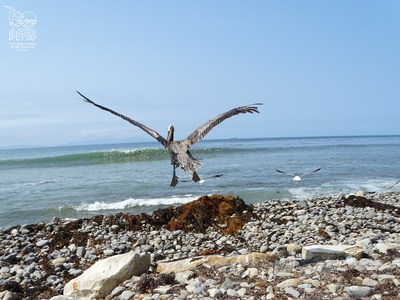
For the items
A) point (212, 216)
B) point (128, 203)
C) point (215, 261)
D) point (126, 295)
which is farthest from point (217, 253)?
point (128, 203)

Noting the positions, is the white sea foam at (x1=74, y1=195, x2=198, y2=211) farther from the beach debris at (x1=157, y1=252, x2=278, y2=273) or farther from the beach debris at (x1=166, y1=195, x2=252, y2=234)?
the beach debris at (x1=157, y1=252, x2=278, y2=273)

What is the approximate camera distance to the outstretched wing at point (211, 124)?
7945 millimetres

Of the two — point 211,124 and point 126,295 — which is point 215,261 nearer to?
point 126,295

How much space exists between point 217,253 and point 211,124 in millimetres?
2436

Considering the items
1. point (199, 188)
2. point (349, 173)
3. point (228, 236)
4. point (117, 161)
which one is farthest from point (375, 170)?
point (117, 161)

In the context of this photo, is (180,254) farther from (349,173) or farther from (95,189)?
(349,173)

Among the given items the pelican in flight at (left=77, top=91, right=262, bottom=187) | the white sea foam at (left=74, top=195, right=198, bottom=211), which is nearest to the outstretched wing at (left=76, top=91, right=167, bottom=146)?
the pelican in flight at (left=77, top=91, right=262, bottom=187)

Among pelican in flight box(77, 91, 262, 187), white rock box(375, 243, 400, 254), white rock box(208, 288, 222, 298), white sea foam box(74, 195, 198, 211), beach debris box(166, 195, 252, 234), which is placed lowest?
white sea foam box(74, 195, 198, 211)

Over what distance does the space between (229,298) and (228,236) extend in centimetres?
551

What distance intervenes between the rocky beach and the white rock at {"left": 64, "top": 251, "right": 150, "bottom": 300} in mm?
15

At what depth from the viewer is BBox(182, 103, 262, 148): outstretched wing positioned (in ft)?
26.1

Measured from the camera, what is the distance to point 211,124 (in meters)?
7.99

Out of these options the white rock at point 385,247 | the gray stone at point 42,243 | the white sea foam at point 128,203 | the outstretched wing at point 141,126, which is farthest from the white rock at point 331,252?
the white sea foam at point 128,203

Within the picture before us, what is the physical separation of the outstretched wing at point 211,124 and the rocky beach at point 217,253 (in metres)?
2.13
